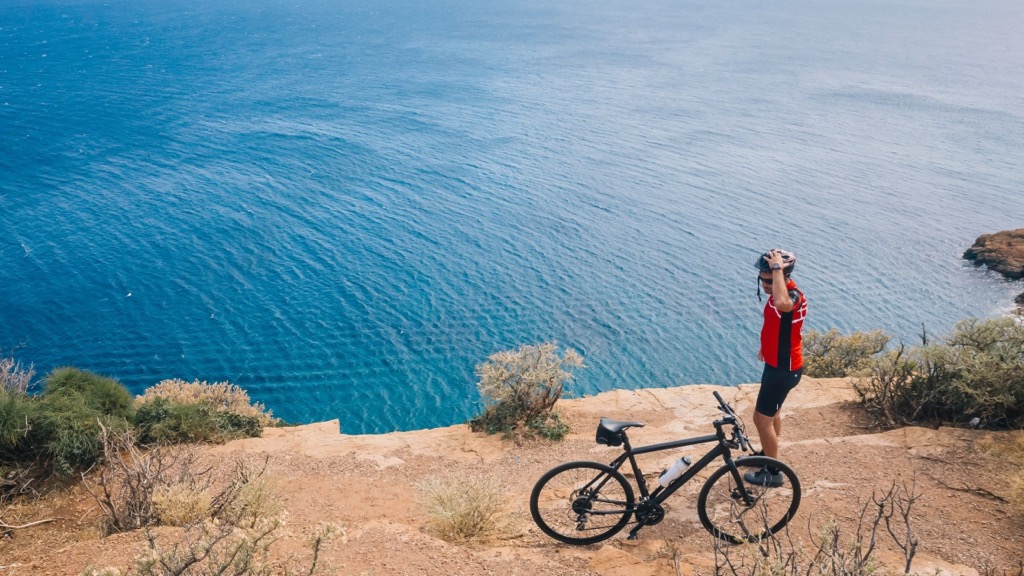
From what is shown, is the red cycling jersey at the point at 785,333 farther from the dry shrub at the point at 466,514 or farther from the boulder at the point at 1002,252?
the boulder at the point at 1002,252

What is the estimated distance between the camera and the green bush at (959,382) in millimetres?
9016

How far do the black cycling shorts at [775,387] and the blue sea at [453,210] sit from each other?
6.98m

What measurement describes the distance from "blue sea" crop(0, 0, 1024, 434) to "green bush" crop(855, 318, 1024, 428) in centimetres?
143

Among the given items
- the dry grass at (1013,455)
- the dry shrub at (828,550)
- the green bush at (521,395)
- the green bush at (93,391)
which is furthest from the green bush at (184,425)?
the dry grass at (1013,455)

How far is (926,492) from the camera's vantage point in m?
7.40

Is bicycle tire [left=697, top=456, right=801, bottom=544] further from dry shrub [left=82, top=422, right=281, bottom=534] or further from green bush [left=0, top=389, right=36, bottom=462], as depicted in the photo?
green bush [left=0, top=389, right=36, bottom=462]

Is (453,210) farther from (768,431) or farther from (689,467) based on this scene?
(689,467)

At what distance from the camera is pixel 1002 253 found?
1299 inches

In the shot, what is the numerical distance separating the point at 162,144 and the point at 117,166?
551 centimetres

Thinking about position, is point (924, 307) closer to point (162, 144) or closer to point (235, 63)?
point (162, 144)

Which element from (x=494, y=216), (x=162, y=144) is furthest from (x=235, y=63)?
(x=494, y=216)

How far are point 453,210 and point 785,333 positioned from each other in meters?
33.4

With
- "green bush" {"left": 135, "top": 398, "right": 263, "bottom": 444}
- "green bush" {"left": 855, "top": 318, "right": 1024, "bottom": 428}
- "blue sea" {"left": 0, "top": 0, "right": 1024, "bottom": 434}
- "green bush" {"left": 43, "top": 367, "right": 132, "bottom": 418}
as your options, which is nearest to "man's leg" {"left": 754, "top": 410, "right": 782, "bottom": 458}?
"green bush" {"left": 855, "top": 318, "right": 1024, "bottom": 428}

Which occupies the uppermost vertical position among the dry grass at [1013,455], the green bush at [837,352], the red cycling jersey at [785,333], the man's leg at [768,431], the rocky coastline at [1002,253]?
the red cycling jersey at [785,333]
